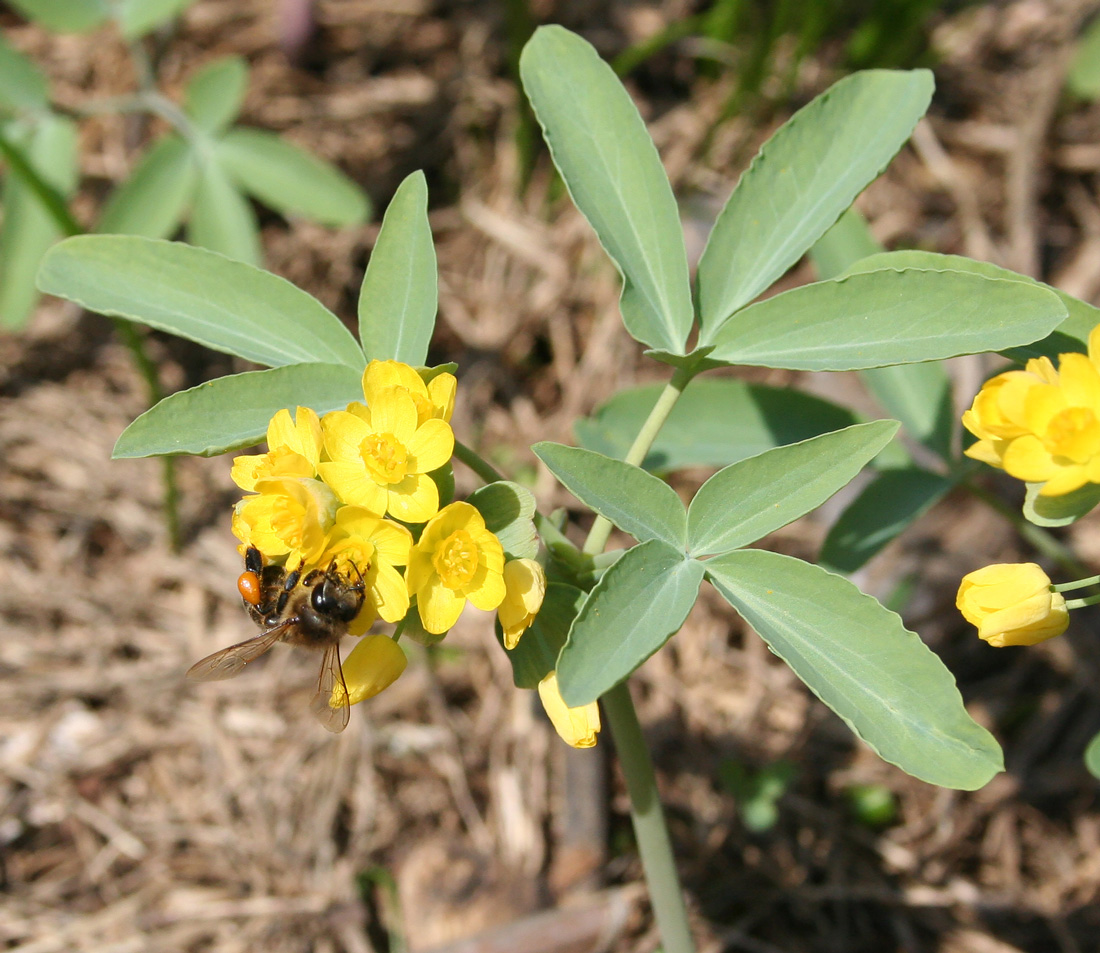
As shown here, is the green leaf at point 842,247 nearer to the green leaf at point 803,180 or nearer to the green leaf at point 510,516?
the green leaf at point 803,180

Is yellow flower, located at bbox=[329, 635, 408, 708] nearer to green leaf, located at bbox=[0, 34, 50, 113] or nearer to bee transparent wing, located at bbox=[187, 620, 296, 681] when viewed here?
bee transparent wing, located at bbox=[187, 620, 296, 681]

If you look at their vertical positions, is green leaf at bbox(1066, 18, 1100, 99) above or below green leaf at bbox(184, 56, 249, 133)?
below

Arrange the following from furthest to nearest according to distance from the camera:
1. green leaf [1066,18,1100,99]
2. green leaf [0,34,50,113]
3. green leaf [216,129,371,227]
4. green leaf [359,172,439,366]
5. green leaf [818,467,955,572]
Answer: green leaf [1066,18,1100,99], green leaf [216,129,371,227], green leaf [0,34,50,113], green leaf [818,467,955,572], green leaf [359,172,439,366]

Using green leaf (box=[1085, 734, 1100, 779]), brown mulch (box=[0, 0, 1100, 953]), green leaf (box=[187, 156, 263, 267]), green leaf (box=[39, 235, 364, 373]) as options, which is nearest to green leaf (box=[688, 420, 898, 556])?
green leaf (box=[39, 235, 364, 373])

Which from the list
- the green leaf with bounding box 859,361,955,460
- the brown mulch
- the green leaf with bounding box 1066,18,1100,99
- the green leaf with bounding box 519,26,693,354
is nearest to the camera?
the green leaf with bounding box 519,26,693,354

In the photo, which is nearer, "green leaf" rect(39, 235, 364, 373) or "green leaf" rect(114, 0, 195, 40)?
"green leaf" rect(39, 235, 364, 373)

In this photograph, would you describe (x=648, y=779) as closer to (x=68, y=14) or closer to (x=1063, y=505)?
(x=1063, y=505)
